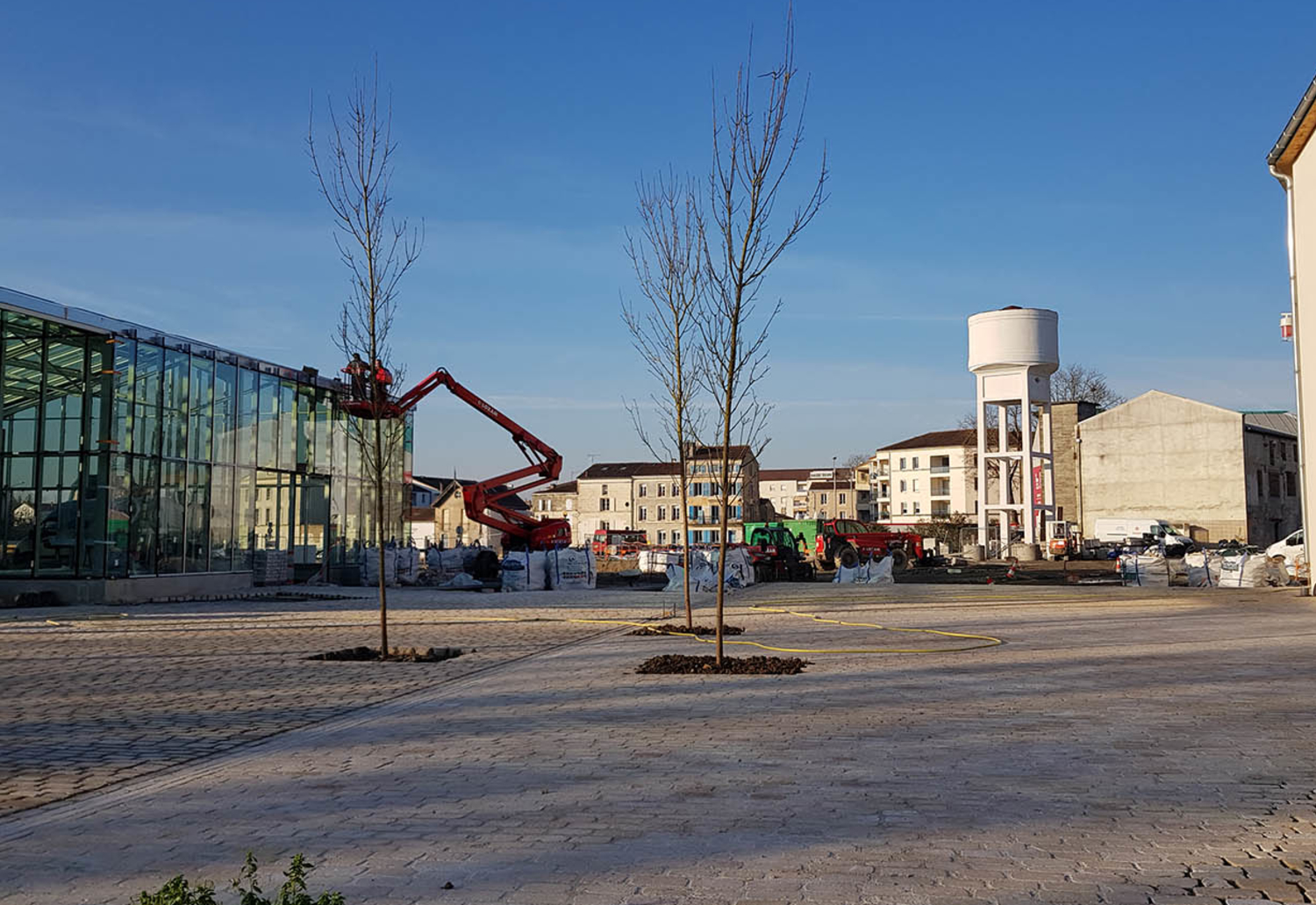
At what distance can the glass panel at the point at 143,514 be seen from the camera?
28516 mm

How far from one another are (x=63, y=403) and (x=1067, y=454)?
6844 cm

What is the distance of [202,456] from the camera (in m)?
31.4

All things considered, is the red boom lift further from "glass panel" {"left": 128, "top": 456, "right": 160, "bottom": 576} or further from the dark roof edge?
the dark roof edge

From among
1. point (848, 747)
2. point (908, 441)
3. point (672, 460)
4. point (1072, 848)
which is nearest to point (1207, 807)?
point (1072, 848)

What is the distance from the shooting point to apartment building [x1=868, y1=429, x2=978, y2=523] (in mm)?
122562

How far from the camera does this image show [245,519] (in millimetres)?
33594

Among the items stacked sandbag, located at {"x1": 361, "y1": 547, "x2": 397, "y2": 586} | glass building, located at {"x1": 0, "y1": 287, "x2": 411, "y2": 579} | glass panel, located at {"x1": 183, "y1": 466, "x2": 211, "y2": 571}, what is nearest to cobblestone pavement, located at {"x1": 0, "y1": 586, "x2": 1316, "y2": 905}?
glass building, located at {"x1": 0, "y1": 287, "x2": 411, "y2": 579}

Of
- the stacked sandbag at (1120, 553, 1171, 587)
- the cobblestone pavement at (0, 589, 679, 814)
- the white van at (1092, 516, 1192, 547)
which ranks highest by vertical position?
the white van at (1092, 516, 1192, 547)

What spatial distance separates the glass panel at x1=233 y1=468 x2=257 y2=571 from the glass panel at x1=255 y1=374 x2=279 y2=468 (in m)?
0.88

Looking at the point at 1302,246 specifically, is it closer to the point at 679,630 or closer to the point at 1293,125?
the point at 1293,125

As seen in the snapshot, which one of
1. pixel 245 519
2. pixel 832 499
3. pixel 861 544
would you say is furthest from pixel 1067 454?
pixel 245 519

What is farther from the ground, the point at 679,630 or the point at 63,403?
the point at 63,403

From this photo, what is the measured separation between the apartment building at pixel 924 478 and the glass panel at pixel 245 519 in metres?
95.8

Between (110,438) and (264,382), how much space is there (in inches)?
293
